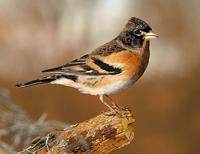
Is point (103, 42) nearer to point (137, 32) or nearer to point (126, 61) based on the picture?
point (137, 32)

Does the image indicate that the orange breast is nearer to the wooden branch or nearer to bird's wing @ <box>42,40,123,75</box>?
bird's wing @ <box>42,40,123,75</box>

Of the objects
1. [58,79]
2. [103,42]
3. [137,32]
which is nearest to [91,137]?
[58,79]

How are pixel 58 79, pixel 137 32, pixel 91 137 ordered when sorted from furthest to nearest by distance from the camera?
pixel 137 32, pixel 58 79, pixel 91 137

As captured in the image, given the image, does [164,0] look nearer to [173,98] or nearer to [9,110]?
[173,98]

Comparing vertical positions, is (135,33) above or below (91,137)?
above

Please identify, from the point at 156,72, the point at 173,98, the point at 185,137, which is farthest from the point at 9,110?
the point at 156,72

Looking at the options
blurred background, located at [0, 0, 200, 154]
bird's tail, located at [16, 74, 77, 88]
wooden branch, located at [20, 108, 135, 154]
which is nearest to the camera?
wooden branch, located at [20, 108, 135, 154]

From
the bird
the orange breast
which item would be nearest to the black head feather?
the bird

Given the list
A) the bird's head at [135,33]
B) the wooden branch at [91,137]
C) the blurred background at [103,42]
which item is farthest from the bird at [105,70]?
the blurred background at [103,42]
